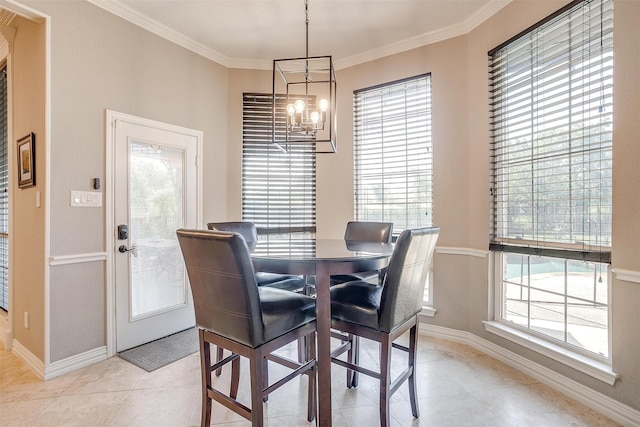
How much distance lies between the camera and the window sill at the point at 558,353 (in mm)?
1804

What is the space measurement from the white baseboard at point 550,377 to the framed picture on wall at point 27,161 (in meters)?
3.49

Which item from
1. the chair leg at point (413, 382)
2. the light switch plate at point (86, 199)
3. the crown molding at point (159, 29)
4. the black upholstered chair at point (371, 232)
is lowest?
the chair leg at point (413, 382)

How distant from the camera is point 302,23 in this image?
2822 millimetres

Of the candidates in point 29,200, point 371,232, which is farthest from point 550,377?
point 29,200

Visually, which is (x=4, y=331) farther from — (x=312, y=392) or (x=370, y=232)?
(x=370, y=232)

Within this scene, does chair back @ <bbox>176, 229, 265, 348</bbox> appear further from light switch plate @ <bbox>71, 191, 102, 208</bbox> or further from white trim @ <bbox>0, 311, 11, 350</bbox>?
white trim @ <bbox>0, 311, 11, 350</bbox>

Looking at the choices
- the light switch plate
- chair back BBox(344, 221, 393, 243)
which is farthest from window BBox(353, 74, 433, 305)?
the light switch plate

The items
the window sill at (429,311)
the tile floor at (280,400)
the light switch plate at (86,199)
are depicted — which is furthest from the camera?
the window sill at (429,311)

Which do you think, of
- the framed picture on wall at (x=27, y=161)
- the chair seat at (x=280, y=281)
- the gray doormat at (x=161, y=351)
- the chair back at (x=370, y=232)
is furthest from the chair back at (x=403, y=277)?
the framed picture on wall at (x=27, y=161)

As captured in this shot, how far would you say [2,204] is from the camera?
120 inches

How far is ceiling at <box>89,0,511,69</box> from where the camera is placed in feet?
8.37

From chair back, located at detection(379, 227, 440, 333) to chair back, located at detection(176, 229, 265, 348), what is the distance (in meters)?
0.61

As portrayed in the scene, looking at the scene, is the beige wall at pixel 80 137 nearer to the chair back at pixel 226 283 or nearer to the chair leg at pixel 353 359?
the chair back at pixel 226 283

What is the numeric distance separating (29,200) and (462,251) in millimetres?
3514
